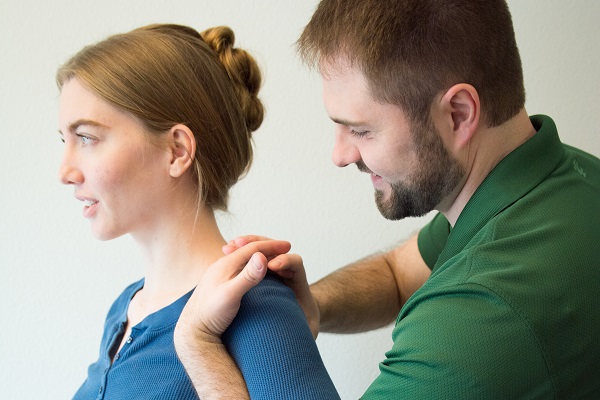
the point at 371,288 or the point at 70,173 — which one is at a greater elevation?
the point at 70,173

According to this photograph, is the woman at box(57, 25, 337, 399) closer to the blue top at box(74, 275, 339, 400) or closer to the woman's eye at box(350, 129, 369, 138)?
the blue top at box(74, 275, 339, 400)

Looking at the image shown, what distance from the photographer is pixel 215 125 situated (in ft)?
4.25

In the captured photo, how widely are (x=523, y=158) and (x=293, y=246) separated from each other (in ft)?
2.38

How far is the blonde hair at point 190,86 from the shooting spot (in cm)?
125

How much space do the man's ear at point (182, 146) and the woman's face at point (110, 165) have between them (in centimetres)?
1

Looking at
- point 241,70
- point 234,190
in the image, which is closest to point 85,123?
point 241,70

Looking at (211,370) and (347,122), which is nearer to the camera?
(211,370)

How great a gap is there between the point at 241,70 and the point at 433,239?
0.55m

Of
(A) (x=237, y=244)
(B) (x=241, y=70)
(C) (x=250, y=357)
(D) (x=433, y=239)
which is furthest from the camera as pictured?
(D) (x=433, y=239)

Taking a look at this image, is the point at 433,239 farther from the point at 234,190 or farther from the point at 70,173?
the point at 70,173

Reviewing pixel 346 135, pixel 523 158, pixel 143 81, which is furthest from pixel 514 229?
pixel 143 81

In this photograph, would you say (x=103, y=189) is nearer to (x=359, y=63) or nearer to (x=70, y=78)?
(x=70, y=78)

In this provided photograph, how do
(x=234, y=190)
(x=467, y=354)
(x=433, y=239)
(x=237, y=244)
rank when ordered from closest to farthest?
(x=467, y=354)
(x=237, y=244)
(x=433, y=239)
(x=234, y=190)

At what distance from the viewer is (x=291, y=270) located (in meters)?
1.25
